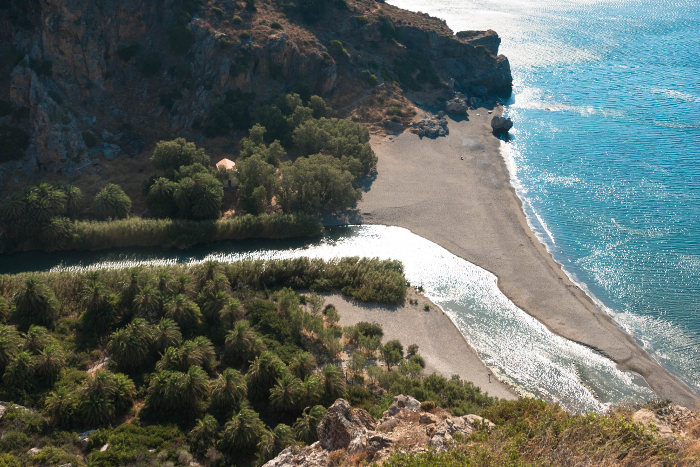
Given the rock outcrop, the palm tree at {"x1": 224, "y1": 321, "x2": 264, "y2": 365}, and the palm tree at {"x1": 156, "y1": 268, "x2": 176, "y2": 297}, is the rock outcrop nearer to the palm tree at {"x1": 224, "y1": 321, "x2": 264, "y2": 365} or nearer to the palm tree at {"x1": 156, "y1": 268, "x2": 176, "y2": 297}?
the palm tree at {"x1": 224, "y1": 321, "x2": 264, "y2": 365}

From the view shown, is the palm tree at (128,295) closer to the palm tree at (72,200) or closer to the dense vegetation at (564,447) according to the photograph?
the palm tree at (72,200)

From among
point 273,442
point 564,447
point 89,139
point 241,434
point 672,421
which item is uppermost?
point 89,139

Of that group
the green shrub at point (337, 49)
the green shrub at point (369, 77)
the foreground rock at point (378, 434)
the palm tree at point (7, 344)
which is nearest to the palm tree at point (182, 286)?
the palm tree at point (7, 344)

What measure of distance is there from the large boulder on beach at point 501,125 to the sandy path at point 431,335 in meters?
51.0

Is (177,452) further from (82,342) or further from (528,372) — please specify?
(528,372)

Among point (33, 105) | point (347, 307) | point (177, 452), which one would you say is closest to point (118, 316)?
point (177, 452)

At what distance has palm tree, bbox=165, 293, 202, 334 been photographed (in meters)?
44.5

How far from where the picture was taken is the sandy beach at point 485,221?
168ft

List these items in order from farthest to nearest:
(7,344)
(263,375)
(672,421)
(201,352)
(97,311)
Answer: (97,311) < (201,352) < (263,375) < (7,344) < (672,421)

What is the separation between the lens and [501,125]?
95.2 metres

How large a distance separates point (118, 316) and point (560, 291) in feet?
150

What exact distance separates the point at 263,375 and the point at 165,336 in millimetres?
9078

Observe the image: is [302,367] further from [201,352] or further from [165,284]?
[165,284]

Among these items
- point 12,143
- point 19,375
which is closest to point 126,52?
point 12,143
